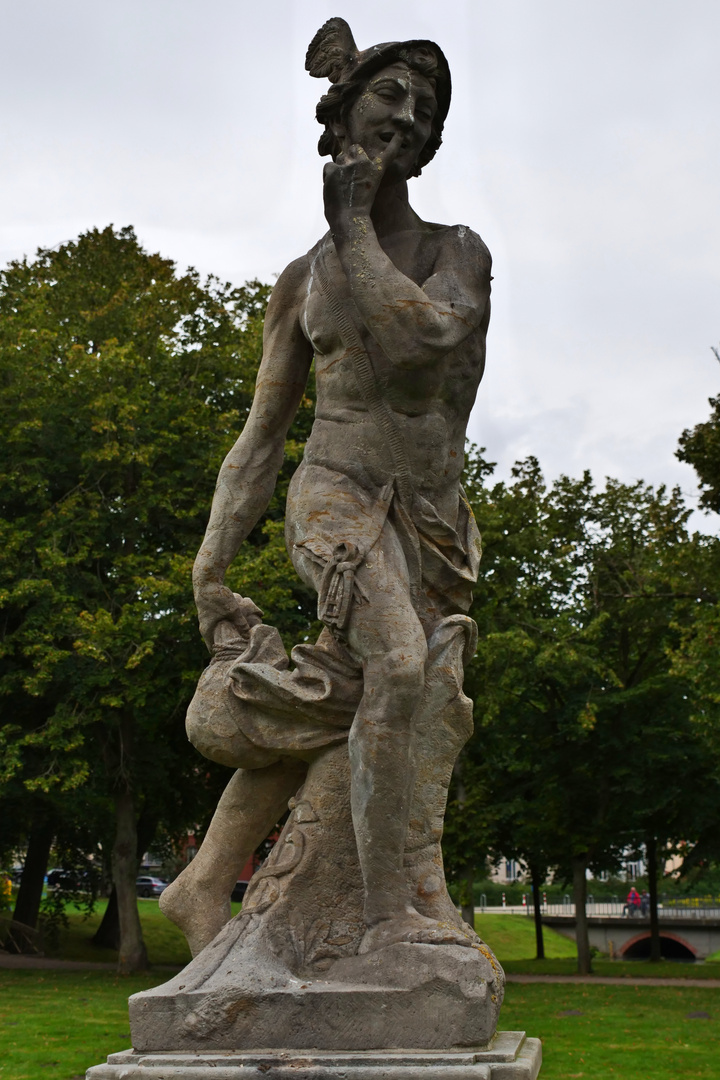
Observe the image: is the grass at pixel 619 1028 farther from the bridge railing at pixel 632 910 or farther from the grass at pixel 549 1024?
the bridge railing at pixel 632 910

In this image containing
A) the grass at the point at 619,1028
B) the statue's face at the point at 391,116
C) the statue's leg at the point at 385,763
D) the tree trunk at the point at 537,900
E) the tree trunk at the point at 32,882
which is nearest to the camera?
the statue's leg at the point at 385,763

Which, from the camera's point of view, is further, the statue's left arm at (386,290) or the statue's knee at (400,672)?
the statue's left arm at (386,290)

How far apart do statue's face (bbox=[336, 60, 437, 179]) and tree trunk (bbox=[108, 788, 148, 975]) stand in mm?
19283

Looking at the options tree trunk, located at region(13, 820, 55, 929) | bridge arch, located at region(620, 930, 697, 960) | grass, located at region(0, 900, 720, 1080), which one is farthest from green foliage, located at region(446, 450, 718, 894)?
bridge arch, located at region(620, 930, 697, 960)

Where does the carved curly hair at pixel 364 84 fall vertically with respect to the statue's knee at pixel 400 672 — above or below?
above

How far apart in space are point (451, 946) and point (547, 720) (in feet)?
79.6

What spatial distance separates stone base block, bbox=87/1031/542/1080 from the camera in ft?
12.6

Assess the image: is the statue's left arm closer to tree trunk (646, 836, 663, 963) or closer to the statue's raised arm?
the statue's raised arm

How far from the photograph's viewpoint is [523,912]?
4862 cm

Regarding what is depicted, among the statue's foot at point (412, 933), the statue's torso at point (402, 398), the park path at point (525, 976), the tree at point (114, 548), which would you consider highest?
the tree at point (114, 548)

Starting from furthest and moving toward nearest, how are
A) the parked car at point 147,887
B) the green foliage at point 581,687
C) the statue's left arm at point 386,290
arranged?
1. the parked car at point 147,887
2. the green foliage at point 581,687
3. the statue's left arm at point 386,290

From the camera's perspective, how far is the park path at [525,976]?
23.8m

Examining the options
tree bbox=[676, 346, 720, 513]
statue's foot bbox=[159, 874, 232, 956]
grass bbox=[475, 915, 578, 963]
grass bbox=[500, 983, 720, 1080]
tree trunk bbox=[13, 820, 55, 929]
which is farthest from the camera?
grass bbox=[475, 915, 578, 963]

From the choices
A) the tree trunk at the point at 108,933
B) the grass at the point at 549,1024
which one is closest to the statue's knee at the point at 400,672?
the grass at the point at 549,1024
